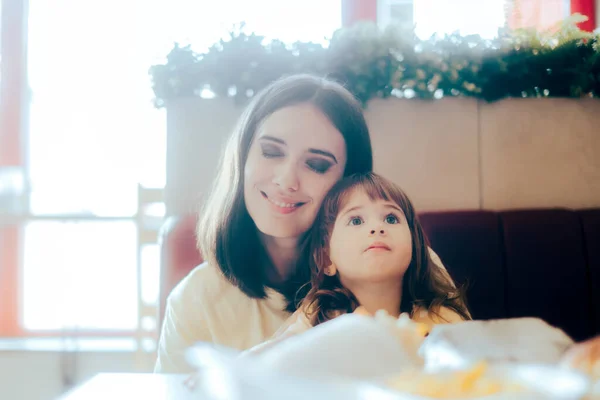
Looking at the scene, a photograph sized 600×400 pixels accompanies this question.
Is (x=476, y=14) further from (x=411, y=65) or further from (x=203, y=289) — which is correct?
(x=203, y=289)

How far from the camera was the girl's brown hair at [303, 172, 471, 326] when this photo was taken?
0.56 meters

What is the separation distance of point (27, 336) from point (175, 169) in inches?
24.7

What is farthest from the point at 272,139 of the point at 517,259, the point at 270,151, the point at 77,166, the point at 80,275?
the point at 80,275

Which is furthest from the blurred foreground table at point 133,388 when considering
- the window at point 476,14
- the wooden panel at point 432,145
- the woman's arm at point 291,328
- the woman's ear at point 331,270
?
the window at point 476,14

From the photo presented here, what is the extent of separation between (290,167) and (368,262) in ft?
0.55

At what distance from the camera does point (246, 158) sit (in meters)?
0.65

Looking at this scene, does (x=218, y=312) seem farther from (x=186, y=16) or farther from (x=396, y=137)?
(x=186, y=16)

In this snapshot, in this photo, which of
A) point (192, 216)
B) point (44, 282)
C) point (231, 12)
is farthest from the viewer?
point (44, 282)

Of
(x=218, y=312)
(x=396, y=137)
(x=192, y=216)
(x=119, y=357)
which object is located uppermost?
(x=396, y=137)

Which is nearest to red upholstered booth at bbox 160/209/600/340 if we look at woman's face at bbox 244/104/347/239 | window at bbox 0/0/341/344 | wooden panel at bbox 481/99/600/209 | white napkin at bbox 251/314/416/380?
wooden panel at bbox 481/99/600/209

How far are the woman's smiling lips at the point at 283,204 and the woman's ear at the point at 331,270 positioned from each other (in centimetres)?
9

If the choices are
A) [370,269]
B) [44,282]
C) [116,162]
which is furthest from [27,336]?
[370,269]

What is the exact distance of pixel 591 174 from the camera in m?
0.73

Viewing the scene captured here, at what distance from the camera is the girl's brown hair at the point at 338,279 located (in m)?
0.56
